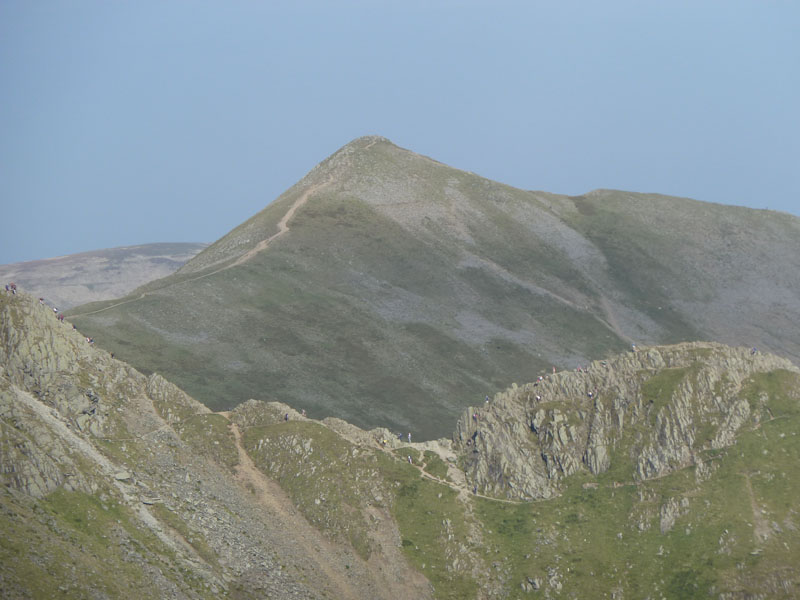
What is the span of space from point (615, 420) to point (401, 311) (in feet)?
259

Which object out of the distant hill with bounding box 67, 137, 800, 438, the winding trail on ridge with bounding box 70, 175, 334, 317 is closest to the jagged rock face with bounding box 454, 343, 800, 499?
the distant hill with bounding box 67, 137, 800, 438

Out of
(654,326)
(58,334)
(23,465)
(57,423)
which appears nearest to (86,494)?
(23,465)

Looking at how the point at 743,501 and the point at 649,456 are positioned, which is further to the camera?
the point at 649,456

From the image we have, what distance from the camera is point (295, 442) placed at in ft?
270

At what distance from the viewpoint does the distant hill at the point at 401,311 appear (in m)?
128

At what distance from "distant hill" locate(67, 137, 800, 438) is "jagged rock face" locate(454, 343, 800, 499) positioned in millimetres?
31605

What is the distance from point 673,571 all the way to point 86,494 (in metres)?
48.2

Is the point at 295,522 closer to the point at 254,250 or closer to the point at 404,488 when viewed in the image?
the point at 404,488

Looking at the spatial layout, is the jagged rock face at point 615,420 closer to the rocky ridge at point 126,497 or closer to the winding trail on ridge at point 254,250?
the rocky ridge at point 126,497

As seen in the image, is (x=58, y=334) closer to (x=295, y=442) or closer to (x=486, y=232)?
(x=295, y=442)

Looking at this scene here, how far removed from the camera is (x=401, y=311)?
160375 mm

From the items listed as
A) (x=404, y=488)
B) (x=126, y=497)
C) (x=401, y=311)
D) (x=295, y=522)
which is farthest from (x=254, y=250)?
(x=126, y=497)

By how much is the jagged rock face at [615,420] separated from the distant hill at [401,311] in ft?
104

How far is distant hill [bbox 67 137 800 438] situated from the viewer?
Result: 12812 centimetres
